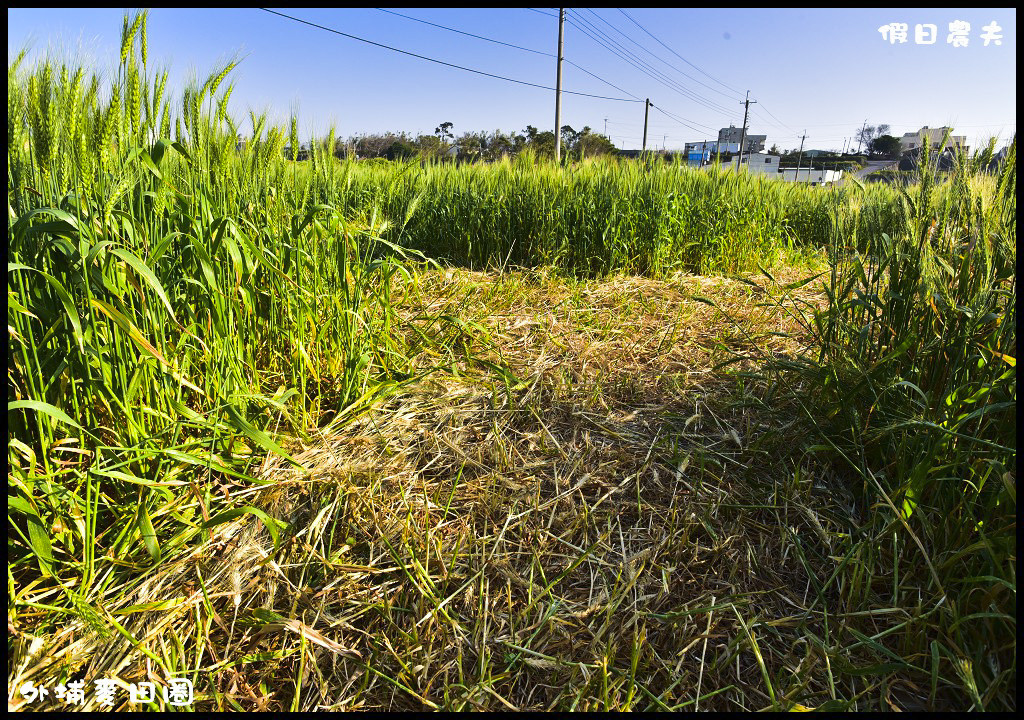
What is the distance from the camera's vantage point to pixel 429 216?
3.71m

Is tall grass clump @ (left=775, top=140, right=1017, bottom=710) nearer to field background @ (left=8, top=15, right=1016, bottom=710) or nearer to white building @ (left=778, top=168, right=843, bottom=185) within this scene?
field background @ (left=8, top=15, right=1016, bottom=710)

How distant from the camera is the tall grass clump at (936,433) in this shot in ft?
3.33

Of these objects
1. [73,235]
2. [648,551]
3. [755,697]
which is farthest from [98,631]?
[755,697]

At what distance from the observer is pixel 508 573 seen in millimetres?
1234

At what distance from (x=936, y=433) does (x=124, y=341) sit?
5.80 feet

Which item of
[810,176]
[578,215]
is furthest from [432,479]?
[810,176]

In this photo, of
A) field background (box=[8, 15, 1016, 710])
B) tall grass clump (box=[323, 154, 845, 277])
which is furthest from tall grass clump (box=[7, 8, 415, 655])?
tall grass clump (box=[323, 154, 845, 277])

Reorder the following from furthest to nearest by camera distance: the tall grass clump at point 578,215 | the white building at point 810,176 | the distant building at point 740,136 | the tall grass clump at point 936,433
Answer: the distant building at point 740,136 → the tall grass clump at point 578,215 → the white building at point 810,176 → the tall grass clump at point 936,433

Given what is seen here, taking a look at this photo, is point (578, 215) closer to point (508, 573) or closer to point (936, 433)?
point (936, 433)

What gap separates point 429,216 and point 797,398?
108 inches

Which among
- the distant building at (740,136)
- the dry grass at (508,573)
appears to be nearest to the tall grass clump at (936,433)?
the dry grass at (508,573)

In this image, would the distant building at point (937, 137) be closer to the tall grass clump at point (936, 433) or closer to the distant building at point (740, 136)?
the tall grass clump at point (936, 433)

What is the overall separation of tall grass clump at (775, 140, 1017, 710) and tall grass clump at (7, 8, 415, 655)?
1.32m

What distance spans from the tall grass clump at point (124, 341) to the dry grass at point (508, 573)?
0.37ft
